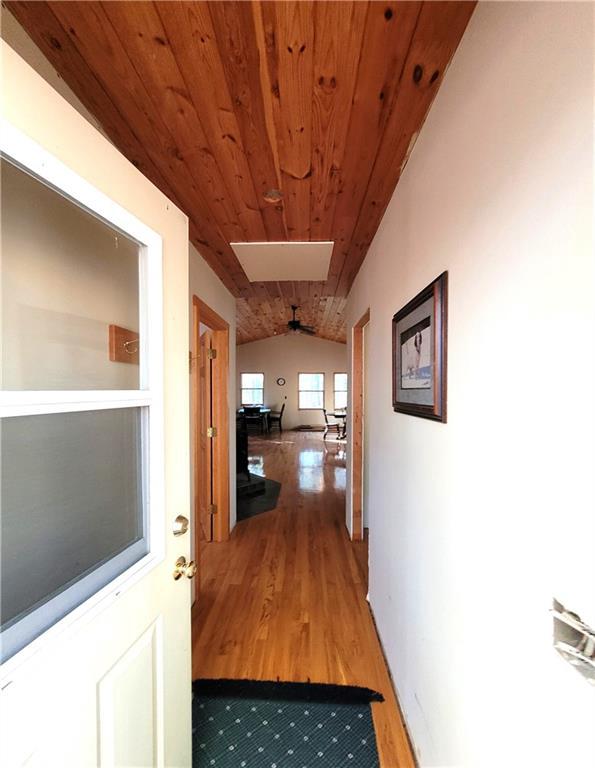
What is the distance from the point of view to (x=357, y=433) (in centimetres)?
320

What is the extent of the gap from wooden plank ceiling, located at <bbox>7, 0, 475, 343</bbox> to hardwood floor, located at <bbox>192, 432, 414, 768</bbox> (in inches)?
95.0

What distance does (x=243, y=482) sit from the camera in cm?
457

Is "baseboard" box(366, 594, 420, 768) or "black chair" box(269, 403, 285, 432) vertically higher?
"black chair" box(269, 403, 285, 432)

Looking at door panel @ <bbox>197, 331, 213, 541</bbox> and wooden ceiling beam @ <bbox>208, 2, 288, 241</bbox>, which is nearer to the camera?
wooden ceiling beam @ <bbox>208, 2, 288, 241</bbox>

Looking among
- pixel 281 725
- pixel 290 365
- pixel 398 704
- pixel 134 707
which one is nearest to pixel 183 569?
pixel 134 707

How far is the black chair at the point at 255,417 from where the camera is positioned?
985 cm

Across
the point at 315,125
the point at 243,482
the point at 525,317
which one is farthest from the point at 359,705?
the point at 243,482

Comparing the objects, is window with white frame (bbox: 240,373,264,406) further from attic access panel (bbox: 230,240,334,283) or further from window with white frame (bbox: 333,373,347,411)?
attic access panel (bbox: 230,240,334,283)

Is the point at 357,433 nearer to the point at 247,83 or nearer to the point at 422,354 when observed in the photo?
the point at 422,354

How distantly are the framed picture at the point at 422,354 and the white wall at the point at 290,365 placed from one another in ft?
31.5

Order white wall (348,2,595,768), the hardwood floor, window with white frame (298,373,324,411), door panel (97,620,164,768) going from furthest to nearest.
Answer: window with white frame (298,373,324,411), the hardwood floor, door panel (97,620,164,768), white wall (348,2,595,768)

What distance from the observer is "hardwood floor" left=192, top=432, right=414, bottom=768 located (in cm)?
163

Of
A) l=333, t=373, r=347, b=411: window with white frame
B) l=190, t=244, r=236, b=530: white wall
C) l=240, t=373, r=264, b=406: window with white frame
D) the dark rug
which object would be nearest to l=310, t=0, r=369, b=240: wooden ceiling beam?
l=190, t=244, r=236, b=530: white wall

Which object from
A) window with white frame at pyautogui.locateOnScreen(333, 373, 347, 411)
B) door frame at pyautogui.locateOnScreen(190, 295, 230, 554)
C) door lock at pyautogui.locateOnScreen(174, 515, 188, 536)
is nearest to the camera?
door lock at pyautogui.locateOnScreen(174, 515, 188, 536)
